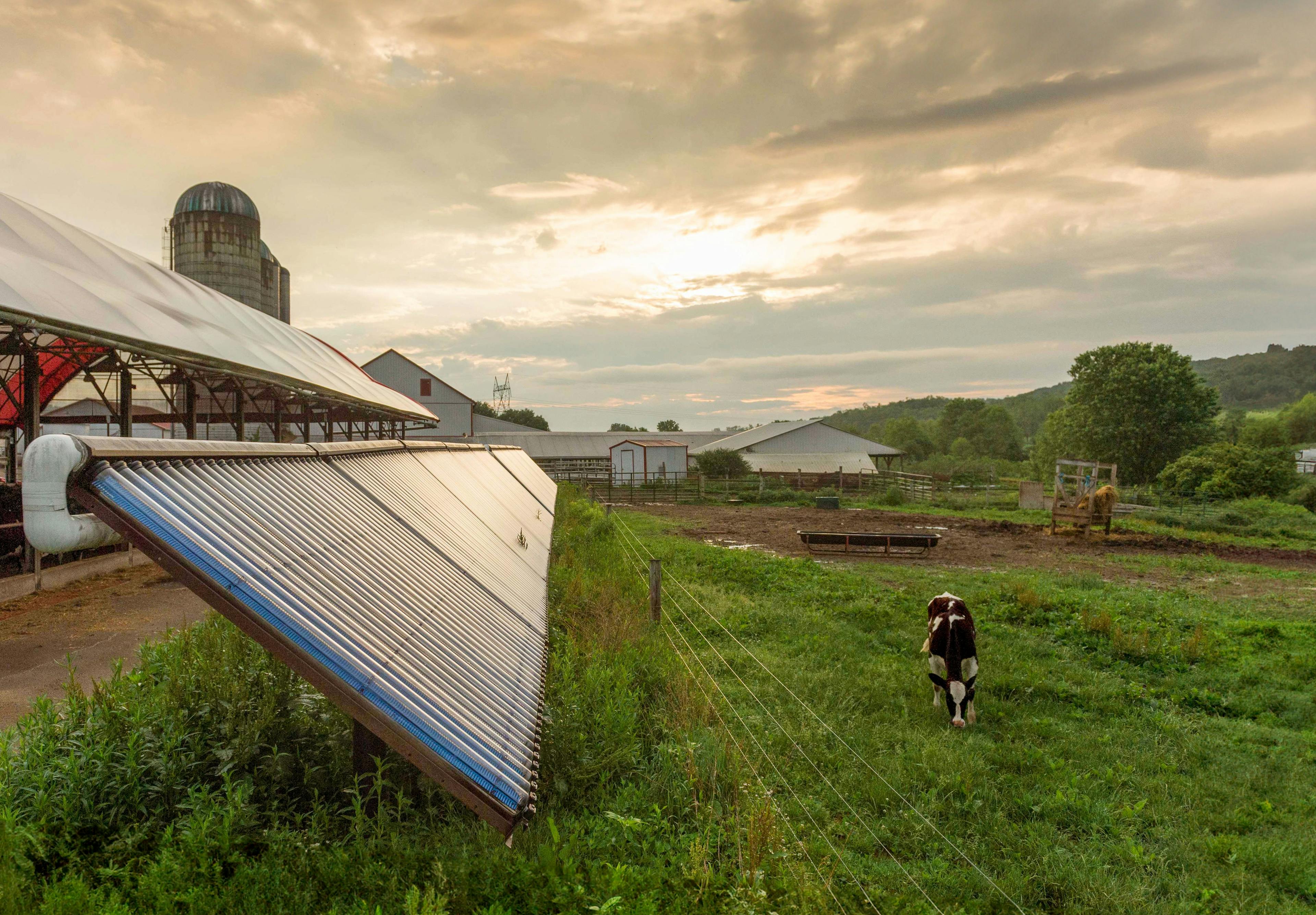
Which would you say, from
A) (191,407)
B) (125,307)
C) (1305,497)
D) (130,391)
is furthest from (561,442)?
(125,307)

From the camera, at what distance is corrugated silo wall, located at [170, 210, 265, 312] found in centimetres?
3975

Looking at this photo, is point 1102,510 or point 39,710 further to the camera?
point 1102,510

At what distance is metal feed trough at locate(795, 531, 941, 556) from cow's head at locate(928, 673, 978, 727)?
39.0ft

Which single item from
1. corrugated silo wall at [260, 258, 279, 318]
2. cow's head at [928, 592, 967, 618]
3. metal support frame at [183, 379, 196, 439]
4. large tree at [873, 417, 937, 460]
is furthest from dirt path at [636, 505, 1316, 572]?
large tree at [873, 417, 937, 460]

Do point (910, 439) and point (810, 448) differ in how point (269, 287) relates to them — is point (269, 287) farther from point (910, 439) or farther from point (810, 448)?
point (910, 439)

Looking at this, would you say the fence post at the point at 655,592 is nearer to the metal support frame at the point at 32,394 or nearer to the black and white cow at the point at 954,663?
the black and white cow at the point at 954,663

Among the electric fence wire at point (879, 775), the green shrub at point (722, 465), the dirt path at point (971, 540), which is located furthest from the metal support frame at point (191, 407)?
the green shrub at point (722, 465)

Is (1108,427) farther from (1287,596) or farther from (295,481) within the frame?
(295,481)

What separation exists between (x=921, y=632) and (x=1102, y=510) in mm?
18662

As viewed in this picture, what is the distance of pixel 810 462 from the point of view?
53906mm

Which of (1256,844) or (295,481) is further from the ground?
(295,481)

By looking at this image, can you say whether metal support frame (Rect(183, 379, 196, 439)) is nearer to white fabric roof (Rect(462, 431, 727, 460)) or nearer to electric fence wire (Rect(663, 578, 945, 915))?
electric fence wire (Rect(663, 578, 945, 915))

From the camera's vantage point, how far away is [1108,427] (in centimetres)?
5041

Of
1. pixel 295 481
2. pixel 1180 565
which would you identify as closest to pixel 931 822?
pixel 295 481
